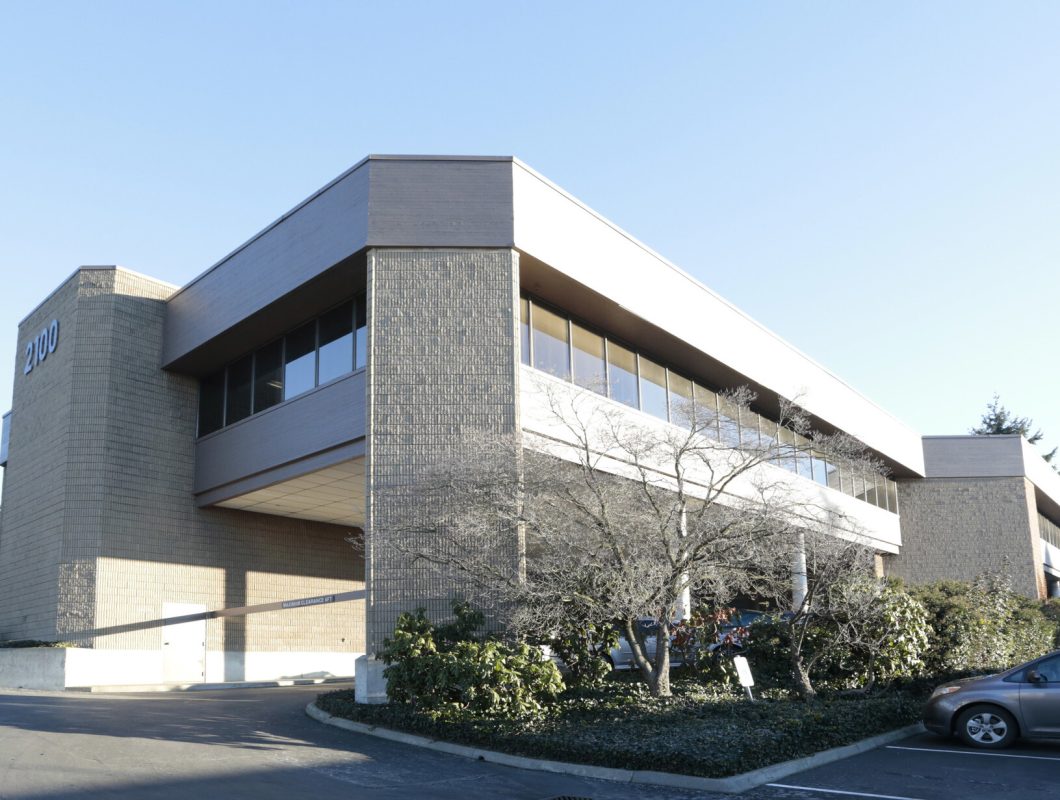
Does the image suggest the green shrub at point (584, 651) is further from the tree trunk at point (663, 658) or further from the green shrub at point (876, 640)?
the green shrub at point (876, 640)

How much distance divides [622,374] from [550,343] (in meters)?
3.07

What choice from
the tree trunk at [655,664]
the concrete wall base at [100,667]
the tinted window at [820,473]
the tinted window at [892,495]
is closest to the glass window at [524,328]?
the tree trunk at [655,664]

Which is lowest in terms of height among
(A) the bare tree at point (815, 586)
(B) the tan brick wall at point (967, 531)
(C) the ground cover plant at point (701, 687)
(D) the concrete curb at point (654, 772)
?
(D) the concrete curb at point (654, 772)

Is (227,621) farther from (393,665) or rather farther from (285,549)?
(393,665)

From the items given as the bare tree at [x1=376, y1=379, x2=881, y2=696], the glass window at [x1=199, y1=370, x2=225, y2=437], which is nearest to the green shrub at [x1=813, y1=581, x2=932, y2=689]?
the bare tree at [x1=376, y1=379, x2=881, y2=696]

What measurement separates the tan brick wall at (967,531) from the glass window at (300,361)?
82.7ft

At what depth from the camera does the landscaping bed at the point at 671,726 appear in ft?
37.6

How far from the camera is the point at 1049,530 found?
48469 millimetres

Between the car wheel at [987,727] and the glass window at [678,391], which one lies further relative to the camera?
the glass window at [678,391]

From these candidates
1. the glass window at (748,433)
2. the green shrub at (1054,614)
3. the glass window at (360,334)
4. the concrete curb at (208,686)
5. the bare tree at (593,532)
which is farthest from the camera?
the green shrub at (1054,614)

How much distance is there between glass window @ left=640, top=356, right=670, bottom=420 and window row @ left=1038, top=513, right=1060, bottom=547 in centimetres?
2764

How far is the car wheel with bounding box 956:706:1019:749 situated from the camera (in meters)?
13.0

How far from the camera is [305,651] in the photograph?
85.9ft

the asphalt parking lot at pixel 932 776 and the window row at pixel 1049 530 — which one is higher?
the window row at pixel 1049 530
